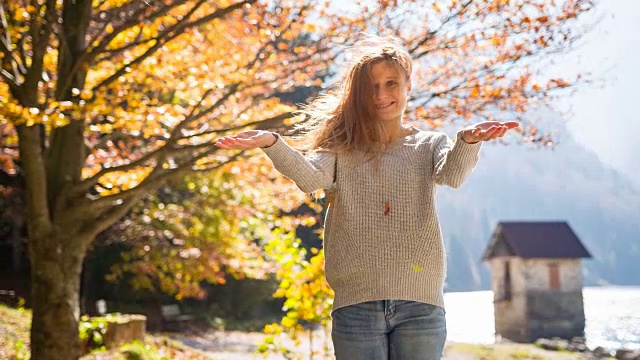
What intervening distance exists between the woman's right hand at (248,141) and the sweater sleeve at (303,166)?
2 cm

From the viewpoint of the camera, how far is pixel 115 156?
28.4 ft

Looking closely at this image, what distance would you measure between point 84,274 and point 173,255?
170 inches

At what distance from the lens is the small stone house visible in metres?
20.2

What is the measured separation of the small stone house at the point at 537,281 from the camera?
66.2 feet

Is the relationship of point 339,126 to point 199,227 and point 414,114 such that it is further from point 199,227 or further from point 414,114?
point 199,227

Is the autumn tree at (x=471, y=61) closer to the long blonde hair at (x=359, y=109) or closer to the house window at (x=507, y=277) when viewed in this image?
the long blonde hair at (x=359, y=109)

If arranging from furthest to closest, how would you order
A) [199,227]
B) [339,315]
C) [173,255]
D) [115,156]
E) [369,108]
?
[173,255] < [199,227] < [115,156] < [369,108] < [339,315]

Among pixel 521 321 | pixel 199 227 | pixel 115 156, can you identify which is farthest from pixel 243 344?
pixel 521 321

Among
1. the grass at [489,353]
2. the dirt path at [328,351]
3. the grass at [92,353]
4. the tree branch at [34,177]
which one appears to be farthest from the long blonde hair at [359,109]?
the grass at [489,353]

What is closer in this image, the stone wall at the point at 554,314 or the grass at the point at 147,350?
the grass at the point at 147,350

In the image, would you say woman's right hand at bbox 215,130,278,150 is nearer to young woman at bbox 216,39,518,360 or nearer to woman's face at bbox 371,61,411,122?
young woman at bbox 216,39,518,360

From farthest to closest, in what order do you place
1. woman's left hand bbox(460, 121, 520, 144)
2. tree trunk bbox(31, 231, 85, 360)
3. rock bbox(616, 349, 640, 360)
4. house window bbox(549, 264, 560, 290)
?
house window bbox(549, 264, 560, 290) → rock bbox(616, 349, 640, 360) → tree trunk bbox(31, 231, 85, 360) → woman's left hand bbox(460, 121, 520, 144)

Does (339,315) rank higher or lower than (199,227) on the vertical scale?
lower

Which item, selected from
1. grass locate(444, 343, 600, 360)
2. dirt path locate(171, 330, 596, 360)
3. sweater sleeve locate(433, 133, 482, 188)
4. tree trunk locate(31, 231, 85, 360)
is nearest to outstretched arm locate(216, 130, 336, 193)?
sweater sleeve locate(433, 133, 482, 188)
